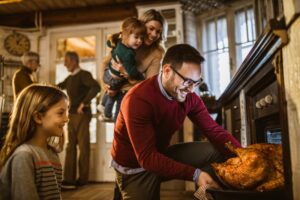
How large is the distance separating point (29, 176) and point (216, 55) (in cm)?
321

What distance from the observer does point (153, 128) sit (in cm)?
140

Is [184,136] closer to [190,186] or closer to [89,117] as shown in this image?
[190,186]

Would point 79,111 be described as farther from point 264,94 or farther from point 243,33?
point 264,94

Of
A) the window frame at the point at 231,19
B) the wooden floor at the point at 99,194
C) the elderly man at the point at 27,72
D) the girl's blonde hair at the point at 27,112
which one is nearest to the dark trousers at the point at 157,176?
the girl's blonde hair at the point at 27,112

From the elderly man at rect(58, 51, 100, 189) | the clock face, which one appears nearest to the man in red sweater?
the elderly man at rect(58, 51, 100, 189)

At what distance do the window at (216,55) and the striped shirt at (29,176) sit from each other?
2.95 meters

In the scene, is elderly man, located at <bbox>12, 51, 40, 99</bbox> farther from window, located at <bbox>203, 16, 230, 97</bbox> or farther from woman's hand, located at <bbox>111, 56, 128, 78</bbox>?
window, located at <bbox>203, 16, 230, 97</bbox>

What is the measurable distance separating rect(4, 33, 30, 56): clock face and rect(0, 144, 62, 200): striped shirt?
3.48 metres

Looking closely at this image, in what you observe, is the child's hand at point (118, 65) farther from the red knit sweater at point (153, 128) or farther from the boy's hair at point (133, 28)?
the red knit sweater at point (153, 128)

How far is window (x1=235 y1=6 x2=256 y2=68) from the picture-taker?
364cm

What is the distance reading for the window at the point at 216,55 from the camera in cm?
386

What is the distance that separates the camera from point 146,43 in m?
1.90

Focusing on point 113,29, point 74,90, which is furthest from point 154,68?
point 113,29

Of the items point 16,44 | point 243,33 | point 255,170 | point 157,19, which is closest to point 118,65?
point 157,19
